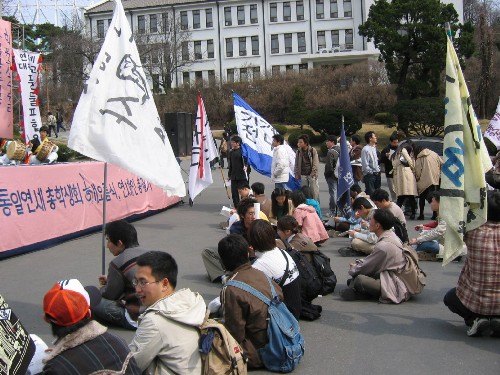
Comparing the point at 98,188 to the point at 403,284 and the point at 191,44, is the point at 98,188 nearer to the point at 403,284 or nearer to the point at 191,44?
the point at 403,284

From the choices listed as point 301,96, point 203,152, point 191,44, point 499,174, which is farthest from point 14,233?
point 191,44

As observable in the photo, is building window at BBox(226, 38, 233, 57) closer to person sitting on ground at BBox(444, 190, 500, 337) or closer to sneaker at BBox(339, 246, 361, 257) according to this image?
sneaker at BBox(339, 246, 361, 257)

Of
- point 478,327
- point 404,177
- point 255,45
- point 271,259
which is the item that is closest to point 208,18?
point 255,45

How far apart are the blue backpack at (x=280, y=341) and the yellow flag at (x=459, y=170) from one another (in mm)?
1642

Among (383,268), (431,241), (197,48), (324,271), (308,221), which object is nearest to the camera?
(383,268)

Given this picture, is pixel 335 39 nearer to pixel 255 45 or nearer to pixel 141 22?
pixel 255 45

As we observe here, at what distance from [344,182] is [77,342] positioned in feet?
31.1

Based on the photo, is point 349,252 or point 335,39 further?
point 335,39

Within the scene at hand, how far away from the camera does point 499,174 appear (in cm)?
1220

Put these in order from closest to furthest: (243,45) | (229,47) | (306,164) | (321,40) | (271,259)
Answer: (271,259) < (306,164) < (321,40) < (243,45) < (229,47)

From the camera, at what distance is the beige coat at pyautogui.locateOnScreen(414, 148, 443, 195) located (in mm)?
13695

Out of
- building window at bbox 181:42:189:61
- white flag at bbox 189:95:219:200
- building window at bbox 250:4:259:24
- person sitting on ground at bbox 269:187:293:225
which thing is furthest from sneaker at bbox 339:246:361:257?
building window at bbox 250:4:259:24

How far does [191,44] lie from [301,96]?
30.0m

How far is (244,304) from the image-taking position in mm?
5094
